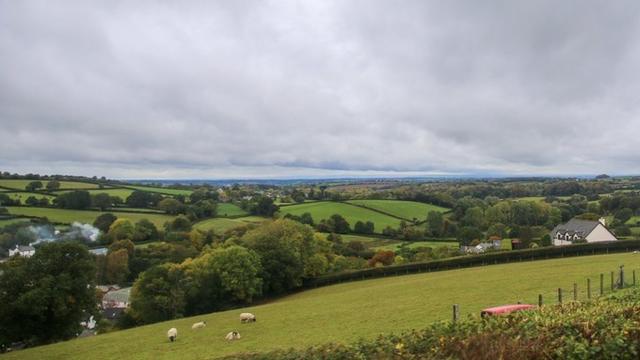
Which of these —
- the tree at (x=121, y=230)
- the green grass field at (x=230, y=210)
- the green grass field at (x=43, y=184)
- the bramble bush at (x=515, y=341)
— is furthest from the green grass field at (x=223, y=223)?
the bramble bush at (x=515, y=341)

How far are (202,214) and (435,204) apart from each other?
232ft

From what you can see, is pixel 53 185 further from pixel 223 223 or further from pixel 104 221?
pixel 223 223

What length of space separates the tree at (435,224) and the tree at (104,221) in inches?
2988

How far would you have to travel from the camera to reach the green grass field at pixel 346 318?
88.0 feet

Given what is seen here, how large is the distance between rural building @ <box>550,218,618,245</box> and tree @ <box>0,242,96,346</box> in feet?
236

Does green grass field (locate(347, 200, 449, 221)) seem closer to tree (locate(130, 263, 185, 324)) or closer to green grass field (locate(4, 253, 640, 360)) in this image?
tree (locate(130, 263, 185, 324))

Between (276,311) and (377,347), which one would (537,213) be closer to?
(276,311)

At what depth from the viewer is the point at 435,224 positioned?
114875 mm

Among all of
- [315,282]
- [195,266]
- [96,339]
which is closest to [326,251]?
[315,282]

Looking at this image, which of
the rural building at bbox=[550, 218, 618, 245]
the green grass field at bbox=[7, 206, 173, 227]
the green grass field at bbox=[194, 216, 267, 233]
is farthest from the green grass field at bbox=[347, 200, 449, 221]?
the green grass field at bbox=[7, 206, 173, 227]

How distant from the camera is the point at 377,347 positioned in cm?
1118

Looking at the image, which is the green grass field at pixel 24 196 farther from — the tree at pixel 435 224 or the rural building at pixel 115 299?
the tree at pixel 435 224

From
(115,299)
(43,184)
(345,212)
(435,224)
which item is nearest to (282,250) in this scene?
(115,299)

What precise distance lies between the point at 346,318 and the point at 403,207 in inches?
4241
